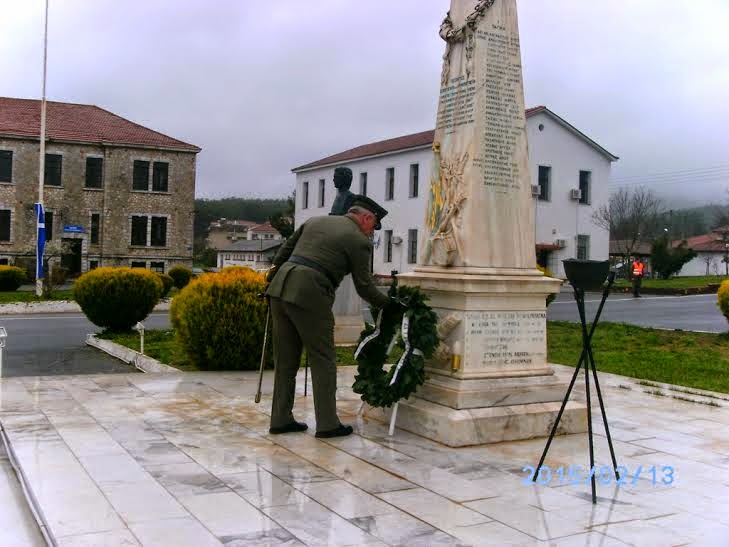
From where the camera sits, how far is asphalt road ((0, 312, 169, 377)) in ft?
37.3

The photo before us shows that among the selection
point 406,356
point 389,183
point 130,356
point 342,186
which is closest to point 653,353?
point 342,186

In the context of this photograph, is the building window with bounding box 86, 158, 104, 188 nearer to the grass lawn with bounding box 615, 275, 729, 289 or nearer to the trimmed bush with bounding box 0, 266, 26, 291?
the trimmed bush with bounding box 0, 266, 26, 291

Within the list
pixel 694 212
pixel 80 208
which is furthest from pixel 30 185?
pixel 694 212

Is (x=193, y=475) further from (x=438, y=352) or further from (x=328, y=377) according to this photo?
(x=438, y=352)

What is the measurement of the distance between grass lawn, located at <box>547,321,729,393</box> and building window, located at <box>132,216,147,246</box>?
32774 millimetres

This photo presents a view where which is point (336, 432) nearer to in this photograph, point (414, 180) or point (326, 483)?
point (326, 483)

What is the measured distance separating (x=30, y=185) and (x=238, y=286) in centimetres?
3821

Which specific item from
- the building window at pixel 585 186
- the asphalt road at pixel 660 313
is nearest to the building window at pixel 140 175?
the building window at pixel 585 186

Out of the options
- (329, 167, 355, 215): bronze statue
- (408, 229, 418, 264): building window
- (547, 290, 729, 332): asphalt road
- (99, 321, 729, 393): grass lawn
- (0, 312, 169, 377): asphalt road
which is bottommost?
(0, 312, 169, 377): asphalt road

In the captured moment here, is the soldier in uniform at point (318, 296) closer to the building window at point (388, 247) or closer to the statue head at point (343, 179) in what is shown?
the statue head at point (343, 179)

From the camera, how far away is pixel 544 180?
1638 inches

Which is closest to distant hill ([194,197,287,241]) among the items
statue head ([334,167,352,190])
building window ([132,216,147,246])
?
building window ([132,216,147,246])

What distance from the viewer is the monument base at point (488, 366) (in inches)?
259
